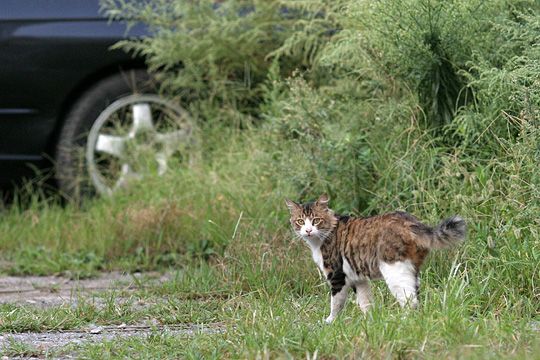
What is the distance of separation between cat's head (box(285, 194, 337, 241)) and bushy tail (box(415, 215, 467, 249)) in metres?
0.58

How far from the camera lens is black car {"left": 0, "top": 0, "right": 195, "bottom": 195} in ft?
28.8

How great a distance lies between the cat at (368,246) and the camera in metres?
5.07

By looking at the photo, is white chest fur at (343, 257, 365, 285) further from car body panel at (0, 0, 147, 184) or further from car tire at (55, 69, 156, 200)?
car body panel at (0, 0, 147, 184)

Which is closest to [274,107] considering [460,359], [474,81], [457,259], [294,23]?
[294,23]

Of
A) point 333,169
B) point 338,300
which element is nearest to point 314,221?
point 338,300

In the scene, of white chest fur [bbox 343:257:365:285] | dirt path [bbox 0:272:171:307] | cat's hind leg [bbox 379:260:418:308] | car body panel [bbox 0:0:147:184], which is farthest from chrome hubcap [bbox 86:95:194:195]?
cat's hind leg [bbox 379:260:418:308]

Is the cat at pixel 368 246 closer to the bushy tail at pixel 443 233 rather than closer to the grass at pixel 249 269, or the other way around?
the bushy tail at pixel 443 233

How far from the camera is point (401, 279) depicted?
16.6 ft

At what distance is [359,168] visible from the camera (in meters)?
7.07

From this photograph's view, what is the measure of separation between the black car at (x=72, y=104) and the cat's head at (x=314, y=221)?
326 cm

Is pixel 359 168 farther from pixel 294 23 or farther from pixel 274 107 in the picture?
pixel 294 23

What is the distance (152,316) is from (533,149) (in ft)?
7.18

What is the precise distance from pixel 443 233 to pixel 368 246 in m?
0.36

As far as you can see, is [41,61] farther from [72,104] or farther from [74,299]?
[74,299]
